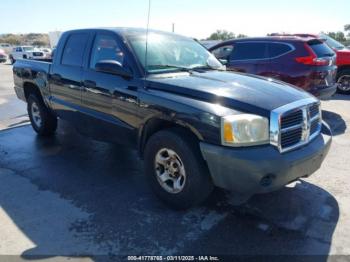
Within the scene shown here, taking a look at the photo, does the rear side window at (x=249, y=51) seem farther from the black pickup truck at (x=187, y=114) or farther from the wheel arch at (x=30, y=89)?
the wheel arch at (x=30, y=89)

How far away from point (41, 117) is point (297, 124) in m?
4.56

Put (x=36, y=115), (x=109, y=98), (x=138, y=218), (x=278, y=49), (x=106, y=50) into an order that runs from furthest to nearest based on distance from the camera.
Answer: (x=278, y=49) < (x=36, y=115) < (x=106, y=50) < (x=109, y=98) < (x=138, y=218)

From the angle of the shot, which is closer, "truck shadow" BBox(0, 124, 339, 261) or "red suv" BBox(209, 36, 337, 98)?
"truck shadow" BBox(0, 124, 339, 261)

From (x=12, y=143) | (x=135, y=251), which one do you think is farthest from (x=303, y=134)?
(x=12, y=143)

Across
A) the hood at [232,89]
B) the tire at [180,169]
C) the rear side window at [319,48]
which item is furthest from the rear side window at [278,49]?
the tire at [180,169]

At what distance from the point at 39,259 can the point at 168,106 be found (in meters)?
1.77

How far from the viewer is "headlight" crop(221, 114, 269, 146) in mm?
3158

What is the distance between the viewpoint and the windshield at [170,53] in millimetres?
4207

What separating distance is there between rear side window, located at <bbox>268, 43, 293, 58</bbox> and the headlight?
5142mm

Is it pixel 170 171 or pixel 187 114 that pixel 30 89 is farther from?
pixel 187 114

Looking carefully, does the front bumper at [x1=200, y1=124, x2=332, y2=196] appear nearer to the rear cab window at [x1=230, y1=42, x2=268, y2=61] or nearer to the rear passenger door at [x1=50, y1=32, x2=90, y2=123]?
the rear passenger door at [x1=50, y1=32, x2=90, y2=123]

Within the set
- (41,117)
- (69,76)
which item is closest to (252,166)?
(69,76)

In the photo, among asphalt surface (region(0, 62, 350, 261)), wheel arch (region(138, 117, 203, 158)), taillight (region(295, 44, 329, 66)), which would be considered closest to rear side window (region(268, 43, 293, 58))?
taillight (region(295, 44, 329, 66))

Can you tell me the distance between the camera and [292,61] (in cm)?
767
